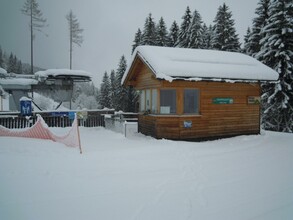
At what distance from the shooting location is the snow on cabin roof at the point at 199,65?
1163cm

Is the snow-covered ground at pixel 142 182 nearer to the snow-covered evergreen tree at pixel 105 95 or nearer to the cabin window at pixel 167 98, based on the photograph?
the cabin window at pixel 167 98

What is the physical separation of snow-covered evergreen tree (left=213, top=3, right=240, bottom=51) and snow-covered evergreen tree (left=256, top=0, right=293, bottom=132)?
10.0 m

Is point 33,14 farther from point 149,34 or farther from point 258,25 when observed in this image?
point 258,25

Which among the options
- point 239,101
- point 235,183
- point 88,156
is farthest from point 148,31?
point 235,183

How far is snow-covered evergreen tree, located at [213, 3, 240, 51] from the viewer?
29.8 metres

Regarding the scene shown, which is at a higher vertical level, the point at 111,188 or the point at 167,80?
the point at 167,80

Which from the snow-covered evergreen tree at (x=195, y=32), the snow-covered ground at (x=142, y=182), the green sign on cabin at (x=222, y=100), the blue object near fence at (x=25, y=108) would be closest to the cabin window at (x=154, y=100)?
the green sign on cabin at (x=222, y=100)

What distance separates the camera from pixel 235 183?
245 inches

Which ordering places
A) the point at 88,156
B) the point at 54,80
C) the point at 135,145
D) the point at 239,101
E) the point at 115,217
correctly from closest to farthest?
the point at 115,217 < the point at 88,156 < the point at 135,145 < the point at 239,101 < the point at 54,80

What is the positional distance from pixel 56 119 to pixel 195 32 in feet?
73.1

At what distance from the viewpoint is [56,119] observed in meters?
15.9

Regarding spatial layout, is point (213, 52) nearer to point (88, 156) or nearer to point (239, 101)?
point (239, 101)

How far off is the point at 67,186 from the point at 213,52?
13372mm

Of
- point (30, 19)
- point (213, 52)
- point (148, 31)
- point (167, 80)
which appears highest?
point (30, 19)
